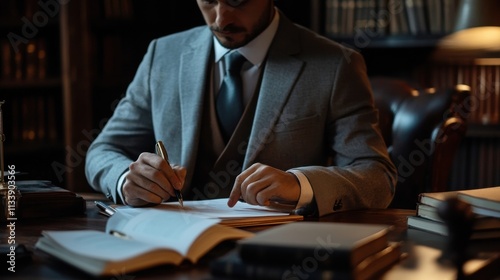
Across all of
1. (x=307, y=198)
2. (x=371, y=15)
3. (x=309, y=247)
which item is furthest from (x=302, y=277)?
(x=371, y=15)

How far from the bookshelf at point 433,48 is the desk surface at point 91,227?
1.86 meters

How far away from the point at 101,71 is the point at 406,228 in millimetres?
2602

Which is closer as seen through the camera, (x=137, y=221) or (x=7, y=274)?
(x=7, y=274)

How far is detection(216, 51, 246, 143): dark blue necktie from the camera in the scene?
2045 mm

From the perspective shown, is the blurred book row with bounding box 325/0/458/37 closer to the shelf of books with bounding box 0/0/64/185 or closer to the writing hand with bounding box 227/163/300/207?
the shelf of books with bounding box 0/0/64/185

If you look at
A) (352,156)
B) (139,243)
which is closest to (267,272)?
(139,243)

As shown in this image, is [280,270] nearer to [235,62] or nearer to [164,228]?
[164,228]

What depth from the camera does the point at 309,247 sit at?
0.99 m

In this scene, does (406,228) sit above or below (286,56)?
below

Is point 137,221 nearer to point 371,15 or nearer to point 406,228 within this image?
point 406,228

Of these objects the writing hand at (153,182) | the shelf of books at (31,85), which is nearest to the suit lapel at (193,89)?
the writing hand at (153,182)

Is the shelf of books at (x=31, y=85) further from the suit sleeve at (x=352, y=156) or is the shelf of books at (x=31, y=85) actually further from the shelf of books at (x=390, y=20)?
the suit sleeve at (x=352, y=156)

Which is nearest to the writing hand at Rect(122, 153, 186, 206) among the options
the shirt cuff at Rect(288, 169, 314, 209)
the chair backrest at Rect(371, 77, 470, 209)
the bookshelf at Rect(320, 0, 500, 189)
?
the shirt cuff at Rect(288, 169, 314, 209)

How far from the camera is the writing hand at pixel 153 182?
5.24 ft
